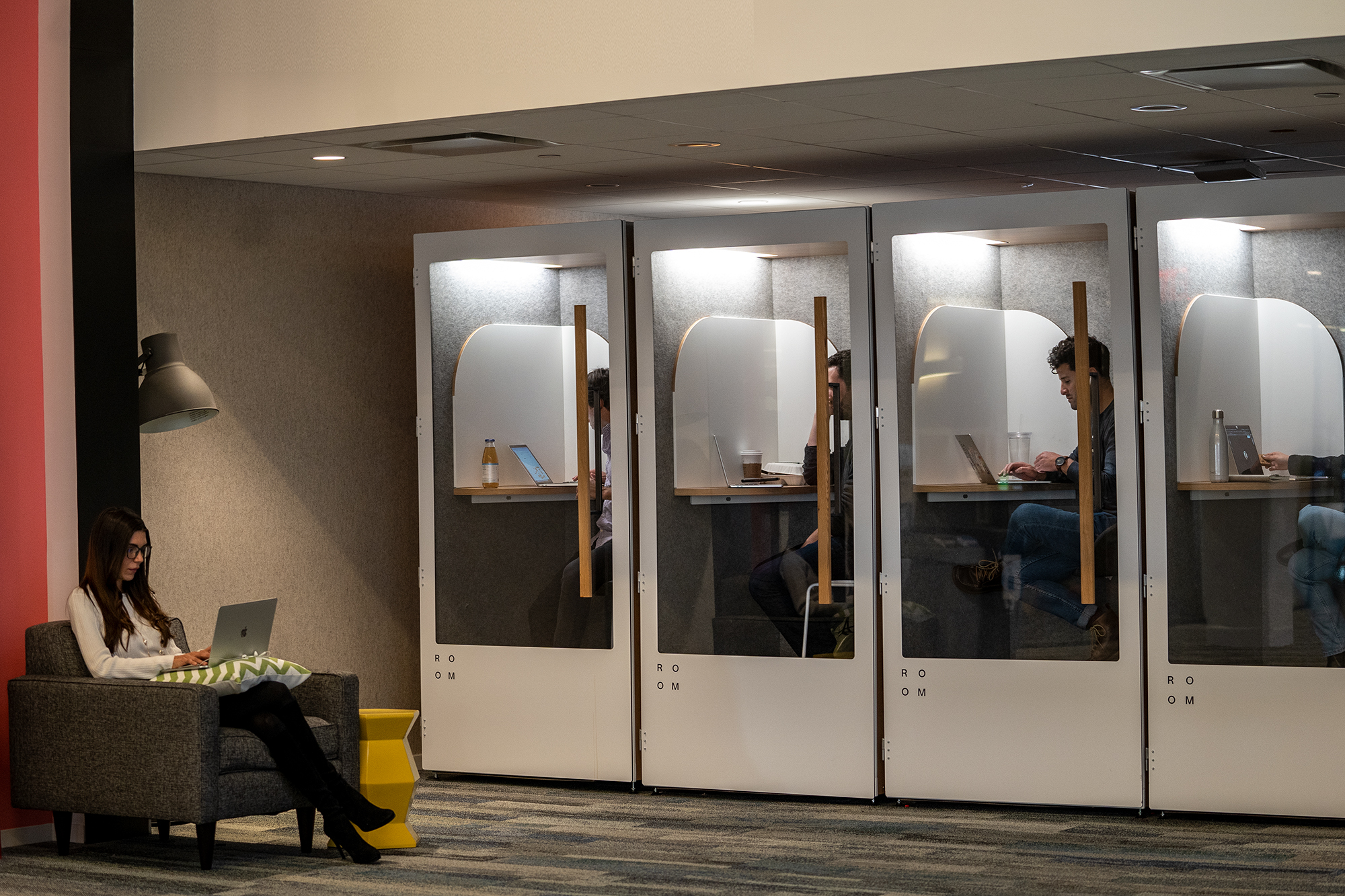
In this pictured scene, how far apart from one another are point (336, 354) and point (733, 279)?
2094 mm

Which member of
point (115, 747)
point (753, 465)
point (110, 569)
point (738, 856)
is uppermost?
point (753, 465)

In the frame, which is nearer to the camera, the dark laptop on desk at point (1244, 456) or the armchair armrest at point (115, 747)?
the armchair armrest at point (115, 747)

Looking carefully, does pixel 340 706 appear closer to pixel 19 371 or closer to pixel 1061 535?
pixel 19 371

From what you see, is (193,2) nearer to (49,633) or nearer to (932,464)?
(49,633)

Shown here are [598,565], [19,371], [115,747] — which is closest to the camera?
[115,747]

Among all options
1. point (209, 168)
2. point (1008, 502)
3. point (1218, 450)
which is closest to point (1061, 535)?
point (1008, 502)

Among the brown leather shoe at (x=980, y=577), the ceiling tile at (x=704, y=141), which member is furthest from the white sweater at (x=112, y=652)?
the brown leather shoe at (x=980, y=577)

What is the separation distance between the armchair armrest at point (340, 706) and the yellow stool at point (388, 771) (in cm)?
4

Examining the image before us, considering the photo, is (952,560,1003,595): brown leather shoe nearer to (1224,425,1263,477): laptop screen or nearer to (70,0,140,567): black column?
(1224,425,1263,477): laptop screen

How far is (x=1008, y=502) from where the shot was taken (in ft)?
21.6

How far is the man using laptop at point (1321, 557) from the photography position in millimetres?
6160

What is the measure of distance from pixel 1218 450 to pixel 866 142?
1862 mm

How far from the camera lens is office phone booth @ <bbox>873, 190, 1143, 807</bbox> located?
20.9ft

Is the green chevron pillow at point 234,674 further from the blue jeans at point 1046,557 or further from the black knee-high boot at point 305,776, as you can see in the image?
the blue jeans at point 1046,557
